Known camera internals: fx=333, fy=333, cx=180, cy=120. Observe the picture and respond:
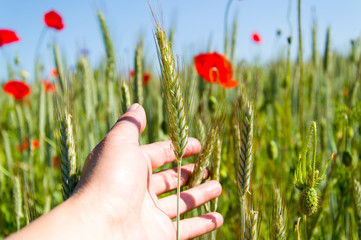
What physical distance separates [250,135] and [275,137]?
45.0 inches

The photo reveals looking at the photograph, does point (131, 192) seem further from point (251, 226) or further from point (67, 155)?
point (251, 226)

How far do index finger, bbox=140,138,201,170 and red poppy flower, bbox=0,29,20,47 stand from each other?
54.7 inches

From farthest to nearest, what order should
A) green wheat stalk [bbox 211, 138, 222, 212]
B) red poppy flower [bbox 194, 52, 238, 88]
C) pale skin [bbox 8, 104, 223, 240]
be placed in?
red poppy flower [bbox 194, 52, 238, 88] < green wheat stalk [bbox 211, 138, 222, 212] < pale skin [bbox 8, 104, 223, 240]

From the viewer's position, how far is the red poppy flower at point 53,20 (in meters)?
2.07

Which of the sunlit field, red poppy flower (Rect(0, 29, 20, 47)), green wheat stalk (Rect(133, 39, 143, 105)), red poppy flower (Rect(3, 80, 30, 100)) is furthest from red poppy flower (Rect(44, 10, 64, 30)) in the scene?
green wheat stalk (Rect(133, 39, 143, 105))

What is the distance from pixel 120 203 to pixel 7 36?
1.67 metres

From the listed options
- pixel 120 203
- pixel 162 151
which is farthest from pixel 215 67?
pixel 120 203

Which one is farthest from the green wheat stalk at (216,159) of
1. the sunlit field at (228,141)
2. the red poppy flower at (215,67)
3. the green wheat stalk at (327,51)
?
the green wheat stalk at (327,51)

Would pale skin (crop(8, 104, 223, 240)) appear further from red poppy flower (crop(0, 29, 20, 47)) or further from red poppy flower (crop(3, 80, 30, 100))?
red poppy flower (crop(0, 29, 20, 47))

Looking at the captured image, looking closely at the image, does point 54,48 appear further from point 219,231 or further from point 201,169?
point 219,231

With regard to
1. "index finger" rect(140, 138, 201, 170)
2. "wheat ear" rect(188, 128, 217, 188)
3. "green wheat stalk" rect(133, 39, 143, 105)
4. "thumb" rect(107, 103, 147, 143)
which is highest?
"green wheat stalk" rect(133, 39, 143, 105)

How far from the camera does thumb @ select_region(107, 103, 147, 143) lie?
3.07ft

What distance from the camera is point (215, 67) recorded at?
1.56m

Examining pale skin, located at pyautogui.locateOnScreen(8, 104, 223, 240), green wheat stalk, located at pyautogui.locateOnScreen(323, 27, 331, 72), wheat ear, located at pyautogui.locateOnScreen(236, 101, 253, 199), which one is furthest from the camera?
green wheat stalk, located at pyautogui.locateOnScreen(323, 27, 331, 72)
